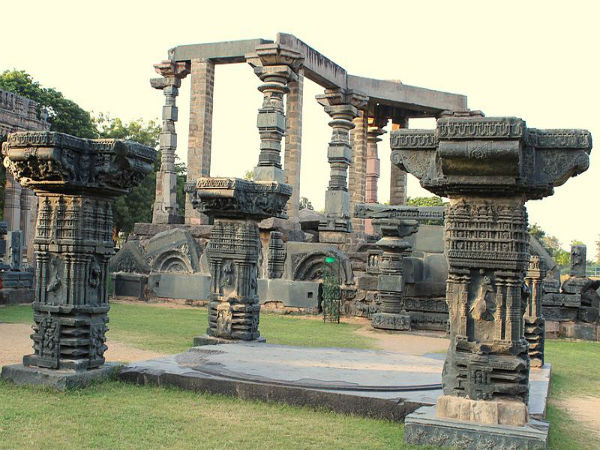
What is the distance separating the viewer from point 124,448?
4891 mm

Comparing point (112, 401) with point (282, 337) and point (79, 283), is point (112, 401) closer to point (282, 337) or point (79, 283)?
point (79, 283)

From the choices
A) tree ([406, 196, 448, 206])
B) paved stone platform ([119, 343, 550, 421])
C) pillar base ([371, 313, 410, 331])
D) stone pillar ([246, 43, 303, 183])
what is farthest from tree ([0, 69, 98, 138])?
paved stone platform ([119, 343, 550, 421])

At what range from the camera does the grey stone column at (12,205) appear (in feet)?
90.2

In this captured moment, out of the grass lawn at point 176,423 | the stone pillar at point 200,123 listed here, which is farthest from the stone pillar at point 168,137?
the grass lawn at point 176,423

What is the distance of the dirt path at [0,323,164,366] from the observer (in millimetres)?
8706

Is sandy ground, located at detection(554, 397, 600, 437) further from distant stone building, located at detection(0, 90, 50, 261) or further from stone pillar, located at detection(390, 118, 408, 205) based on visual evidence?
distant stone building, located at detection(0, 90, 50, 261)

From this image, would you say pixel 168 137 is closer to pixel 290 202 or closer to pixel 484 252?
pixel 290 202

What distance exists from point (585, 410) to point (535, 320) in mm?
1619

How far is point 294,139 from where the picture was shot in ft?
63.3

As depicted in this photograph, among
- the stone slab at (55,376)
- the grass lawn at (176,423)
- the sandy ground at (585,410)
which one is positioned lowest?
the sandy ground at (585,410)

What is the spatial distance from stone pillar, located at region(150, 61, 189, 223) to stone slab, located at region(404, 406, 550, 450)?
49.9 ft

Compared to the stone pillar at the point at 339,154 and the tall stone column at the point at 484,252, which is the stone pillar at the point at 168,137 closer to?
the stone pillar at the point at 339,154

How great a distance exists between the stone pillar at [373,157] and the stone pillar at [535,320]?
16058mm

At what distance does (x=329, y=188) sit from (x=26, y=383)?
1396cm
